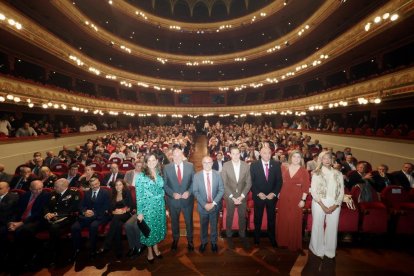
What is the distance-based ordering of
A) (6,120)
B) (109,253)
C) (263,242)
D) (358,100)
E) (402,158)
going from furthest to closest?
(358,100)
(6,120)
(402,158)
(263,242)
(109,253)

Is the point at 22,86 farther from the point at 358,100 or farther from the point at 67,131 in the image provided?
the point at 358,100

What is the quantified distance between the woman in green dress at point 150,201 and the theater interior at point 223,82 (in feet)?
1.36

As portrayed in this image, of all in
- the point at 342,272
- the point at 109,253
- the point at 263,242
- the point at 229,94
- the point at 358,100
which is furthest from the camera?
the point at 229,94

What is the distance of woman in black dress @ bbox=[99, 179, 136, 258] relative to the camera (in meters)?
4.24

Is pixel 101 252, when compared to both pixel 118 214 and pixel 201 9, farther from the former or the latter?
pixel 201 9

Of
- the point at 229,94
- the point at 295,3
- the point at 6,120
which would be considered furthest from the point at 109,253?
the point at 229,94

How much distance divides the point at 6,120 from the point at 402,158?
52.6 ft

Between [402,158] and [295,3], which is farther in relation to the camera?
[295,3]

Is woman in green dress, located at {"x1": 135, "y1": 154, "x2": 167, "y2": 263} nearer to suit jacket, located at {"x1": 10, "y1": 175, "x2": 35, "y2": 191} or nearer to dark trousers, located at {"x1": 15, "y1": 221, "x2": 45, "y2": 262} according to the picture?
dark trousers, located at {"x1": 15, "y1": 221, "x2": 45, "y2": 262}

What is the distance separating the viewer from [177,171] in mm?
4379

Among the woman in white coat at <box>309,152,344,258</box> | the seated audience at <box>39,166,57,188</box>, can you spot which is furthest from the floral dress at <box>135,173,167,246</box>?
the seated audience at <box>39,166,57,188</box>

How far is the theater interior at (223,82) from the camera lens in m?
4.24

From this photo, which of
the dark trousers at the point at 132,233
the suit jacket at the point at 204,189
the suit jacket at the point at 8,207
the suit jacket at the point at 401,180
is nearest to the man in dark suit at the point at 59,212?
the suit jacket at the point at 8,207

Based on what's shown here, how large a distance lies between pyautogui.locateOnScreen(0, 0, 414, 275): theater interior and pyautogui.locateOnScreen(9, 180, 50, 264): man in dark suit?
0.33 m
